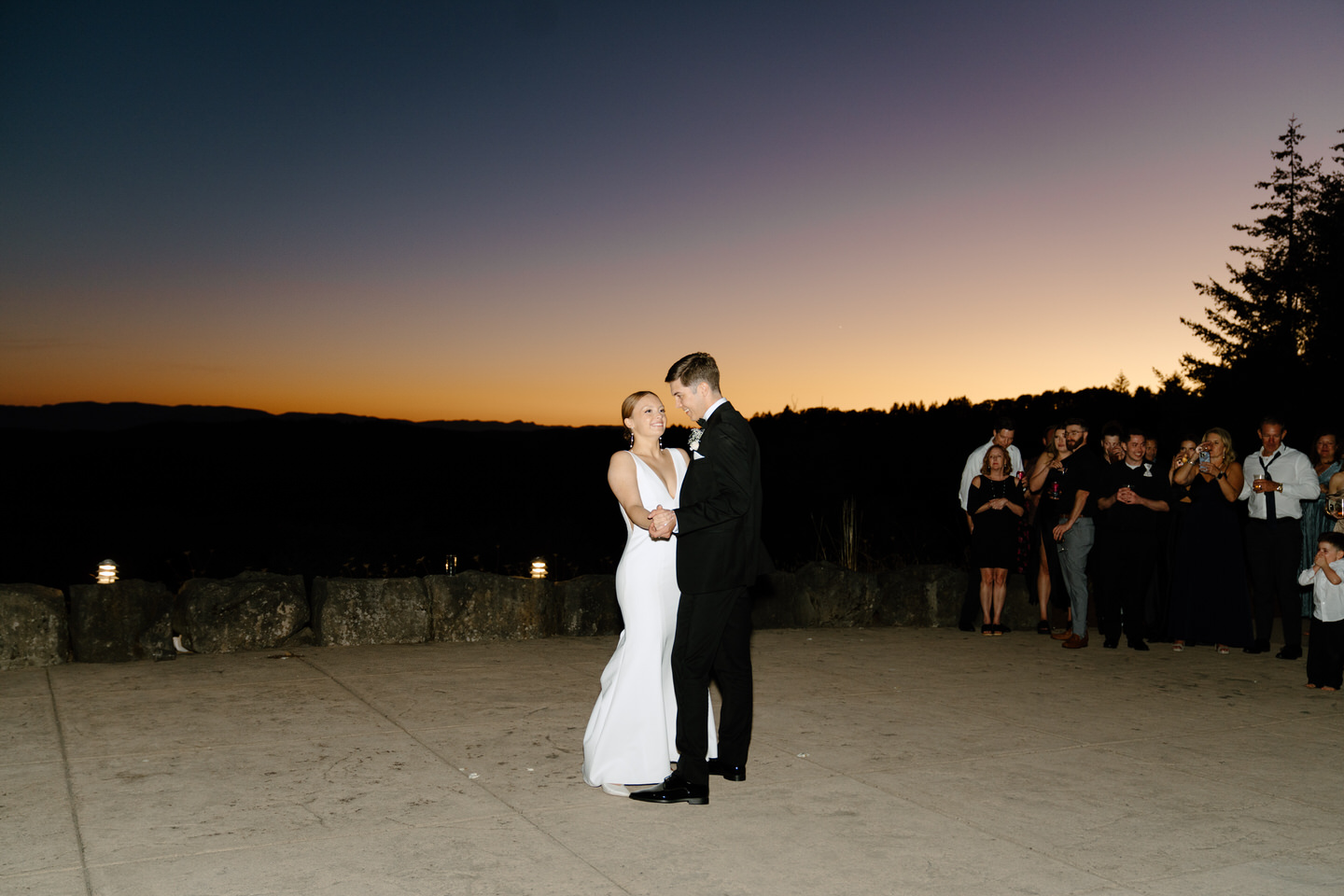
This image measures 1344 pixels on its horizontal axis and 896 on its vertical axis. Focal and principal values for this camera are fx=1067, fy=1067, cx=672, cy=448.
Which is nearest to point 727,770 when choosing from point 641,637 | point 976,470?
point 641,637

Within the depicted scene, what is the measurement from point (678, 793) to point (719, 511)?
1.19 metres

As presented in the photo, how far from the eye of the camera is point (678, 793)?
4.46 meters

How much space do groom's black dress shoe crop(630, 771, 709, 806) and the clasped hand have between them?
1.04 meters

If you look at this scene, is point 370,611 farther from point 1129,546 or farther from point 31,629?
point 1129,546

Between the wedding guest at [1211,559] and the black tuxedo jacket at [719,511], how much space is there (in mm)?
5437

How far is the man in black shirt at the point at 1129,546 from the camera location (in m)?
8.43

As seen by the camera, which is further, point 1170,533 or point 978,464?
point 978,464

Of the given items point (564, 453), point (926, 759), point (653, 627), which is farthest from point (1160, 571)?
point (564, 453)

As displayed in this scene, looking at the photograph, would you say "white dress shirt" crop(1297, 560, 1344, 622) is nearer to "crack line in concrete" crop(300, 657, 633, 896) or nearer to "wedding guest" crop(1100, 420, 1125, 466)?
"wedding guest" crop(1100, 420, 1125, 466)

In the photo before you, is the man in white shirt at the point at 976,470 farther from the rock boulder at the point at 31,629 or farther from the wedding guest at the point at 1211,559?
the rock boulder at the point at 31,629

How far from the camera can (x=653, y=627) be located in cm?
480

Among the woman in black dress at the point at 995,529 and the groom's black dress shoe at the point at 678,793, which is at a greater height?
the woman in black dress at the point at 995,529

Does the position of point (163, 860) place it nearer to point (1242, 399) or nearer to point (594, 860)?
point (594, 860)

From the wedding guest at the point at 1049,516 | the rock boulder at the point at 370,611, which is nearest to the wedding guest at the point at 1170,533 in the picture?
the wedding guest at the point at 1049,516
